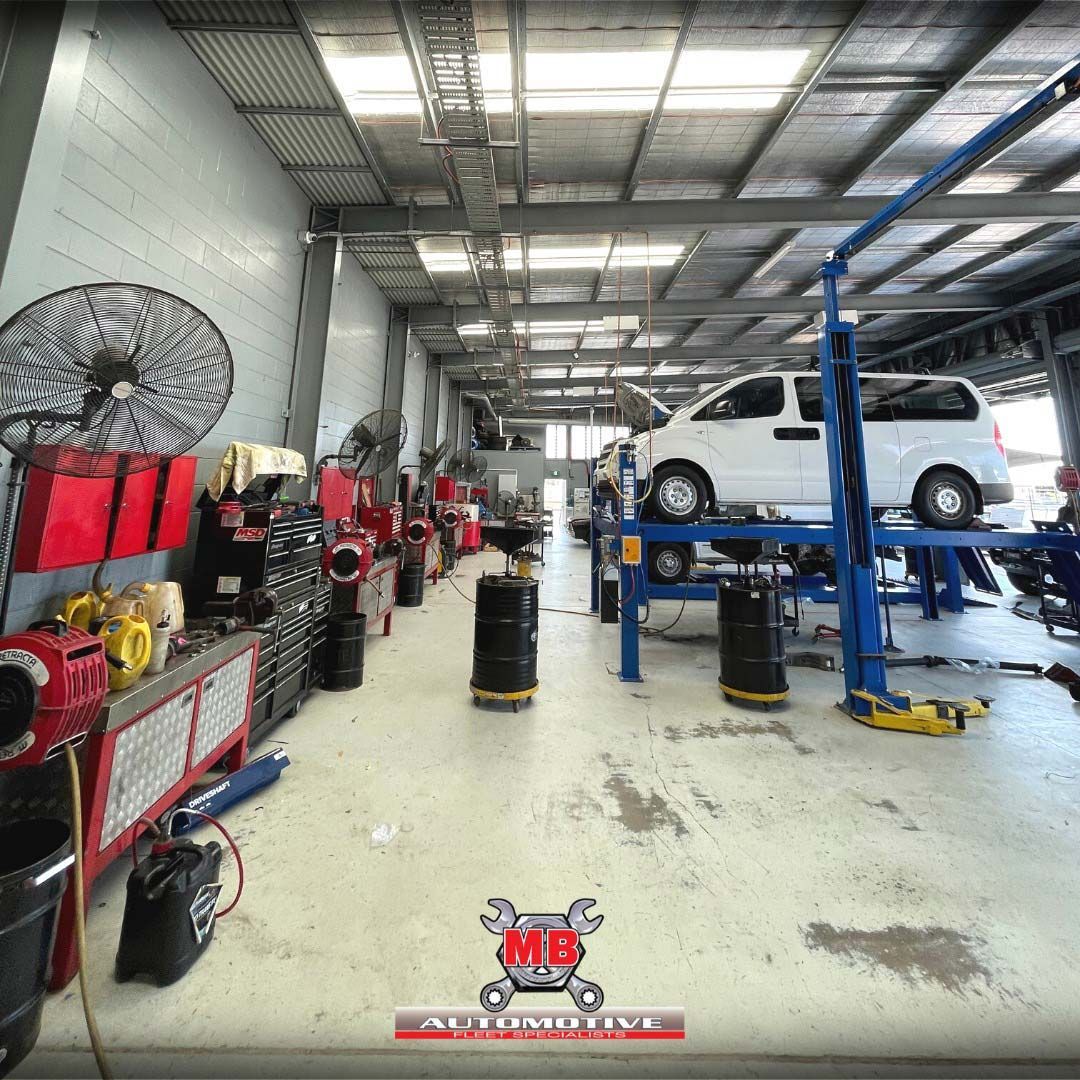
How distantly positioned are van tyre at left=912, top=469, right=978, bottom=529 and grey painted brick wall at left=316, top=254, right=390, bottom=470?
20.1ft

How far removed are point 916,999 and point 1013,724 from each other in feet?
8.13

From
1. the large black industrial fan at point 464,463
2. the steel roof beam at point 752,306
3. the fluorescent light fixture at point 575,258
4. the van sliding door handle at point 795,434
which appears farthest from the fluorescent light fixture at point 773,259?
the large black industrial fan at point 464,463

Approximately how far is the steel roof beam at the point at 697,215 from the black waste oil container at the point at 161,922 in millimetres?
5501

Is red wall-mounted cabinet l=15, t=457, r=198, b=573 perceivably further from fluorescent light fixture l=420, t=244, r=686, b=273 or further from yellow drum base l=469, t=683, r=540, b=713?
fluorescent light fixture l=420, t=244, r=686, b=273

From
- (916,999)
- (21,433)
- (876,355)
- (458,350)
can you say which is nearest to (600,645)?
(916,999)

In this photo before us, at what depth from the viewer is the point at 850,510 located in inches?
116

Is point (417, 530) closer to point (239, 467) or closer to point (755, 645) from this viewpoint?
point (239, 467)

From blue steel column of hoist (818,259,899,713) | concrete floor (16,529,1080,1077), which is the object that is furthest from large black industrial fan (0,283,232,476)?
blue steel column of hoist (818,259,899,713)

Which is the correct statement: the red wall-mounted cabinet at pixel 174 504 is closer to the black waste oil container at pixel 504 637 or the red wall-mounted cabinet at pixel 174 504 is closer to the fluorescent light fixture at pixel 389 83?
the black waste oil container at pixel 504 637

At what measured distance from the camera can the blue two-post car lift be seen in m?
2.46

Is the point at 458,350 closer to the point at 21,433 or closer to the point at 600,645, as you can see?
the point at 600,645

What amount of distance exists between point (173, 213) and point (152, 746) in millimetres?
3535

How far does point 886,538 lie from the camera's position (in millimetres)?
3236

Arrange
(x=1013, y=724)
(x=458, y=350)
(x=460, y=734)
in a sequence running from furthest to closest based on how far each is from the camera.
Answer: (x=458, y=350) < (x=1013, y=724) < (x=460, y=734)
